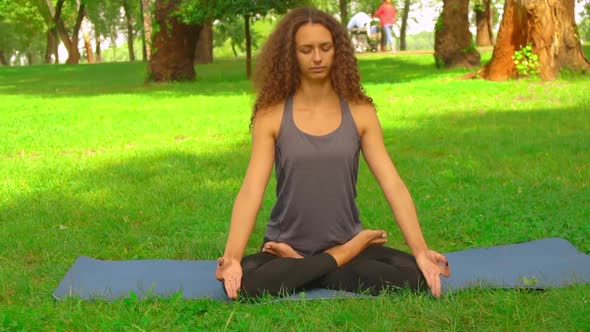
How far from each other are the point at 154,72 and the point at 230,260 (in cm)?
1543

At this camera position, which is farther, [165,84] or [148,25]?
[148,25]

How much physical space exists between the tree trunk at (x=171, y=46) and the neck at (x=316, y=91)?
14290 millimetres

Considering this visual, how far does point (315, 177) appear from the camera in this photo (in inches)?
156

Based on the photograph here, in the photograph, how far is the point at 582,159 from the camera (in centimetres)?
741

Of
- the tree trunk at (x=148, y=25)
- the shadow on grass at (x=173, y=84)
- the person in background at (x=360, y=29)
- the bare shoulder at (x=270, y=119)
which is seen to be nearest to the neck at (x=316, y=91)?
the bare shoulder at (x=270, y=119)

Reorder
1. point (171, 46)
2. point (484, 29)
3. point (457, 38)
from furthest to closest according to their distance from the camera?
point (484, 29)
point (171, 46)
point (457, 38)

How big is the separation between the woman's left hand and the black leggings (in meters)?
0.06

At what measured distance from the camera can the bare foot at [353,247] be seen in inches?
157

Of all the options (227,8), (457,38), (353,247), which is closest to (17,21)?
(227,8)

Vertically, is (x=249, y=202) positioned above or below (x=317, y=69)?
below

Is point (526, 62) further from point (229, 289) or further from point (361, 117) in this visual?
point (229, 289)

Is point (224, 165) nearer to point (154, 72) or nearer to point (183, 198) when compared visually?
point (183, 198)

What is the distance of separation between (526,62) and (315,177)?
10085 millimetres

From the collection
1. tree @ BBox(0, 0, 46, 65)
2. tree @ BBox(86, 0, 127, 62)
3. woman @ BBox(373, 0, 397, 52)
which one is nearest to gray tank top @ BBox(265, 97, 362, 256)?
woman @ BBox(373, 0, 397, 52)
